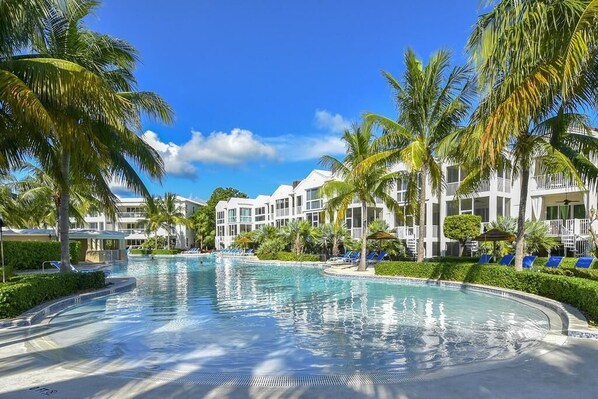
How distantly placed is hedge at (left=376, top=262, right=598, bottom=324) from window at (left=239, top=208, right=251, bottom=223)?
38581mm

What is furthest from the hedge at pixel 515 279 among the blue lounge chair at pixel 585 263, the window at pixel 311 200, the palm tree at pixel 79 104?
the window at pixel 311 200

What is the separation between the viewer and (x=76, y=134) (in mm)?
9289

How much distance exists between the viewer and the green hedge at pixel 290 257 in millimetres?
30084

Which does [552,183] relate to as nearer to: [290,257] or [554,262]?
[554,262]

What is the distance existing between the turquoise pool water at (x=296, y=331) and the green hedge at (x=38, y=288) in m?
0.76

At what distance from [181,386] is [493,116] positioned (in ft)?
22.1

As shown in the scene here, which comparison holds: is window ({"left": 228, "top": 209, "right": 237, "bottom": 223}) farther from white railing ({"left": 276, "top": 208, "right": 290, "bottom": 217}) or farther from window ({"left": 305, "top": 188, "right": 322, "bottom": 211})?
window ({"left": 305, "top": 188, "right": 322, "bottom": 211})

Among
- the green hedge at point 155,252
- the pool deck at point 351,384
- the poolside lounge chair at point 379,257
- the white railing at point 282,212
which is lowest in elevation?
the green hedge at point 155,252

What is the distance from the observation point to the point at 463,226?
23625 mm

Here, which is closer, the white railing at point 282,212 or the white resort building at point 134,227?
the white railing at point 282,212

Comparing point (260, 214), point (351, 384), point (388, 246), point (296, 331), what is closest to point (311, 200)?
point (260, 214)

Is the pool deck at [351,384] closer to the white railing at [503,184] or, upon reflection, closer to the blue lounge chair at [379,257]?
the blue lounge chair at [379,257]

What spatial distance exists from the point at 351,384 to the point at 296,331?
12.2 feet

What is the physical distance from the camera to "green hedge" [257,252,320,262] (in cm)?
3008
